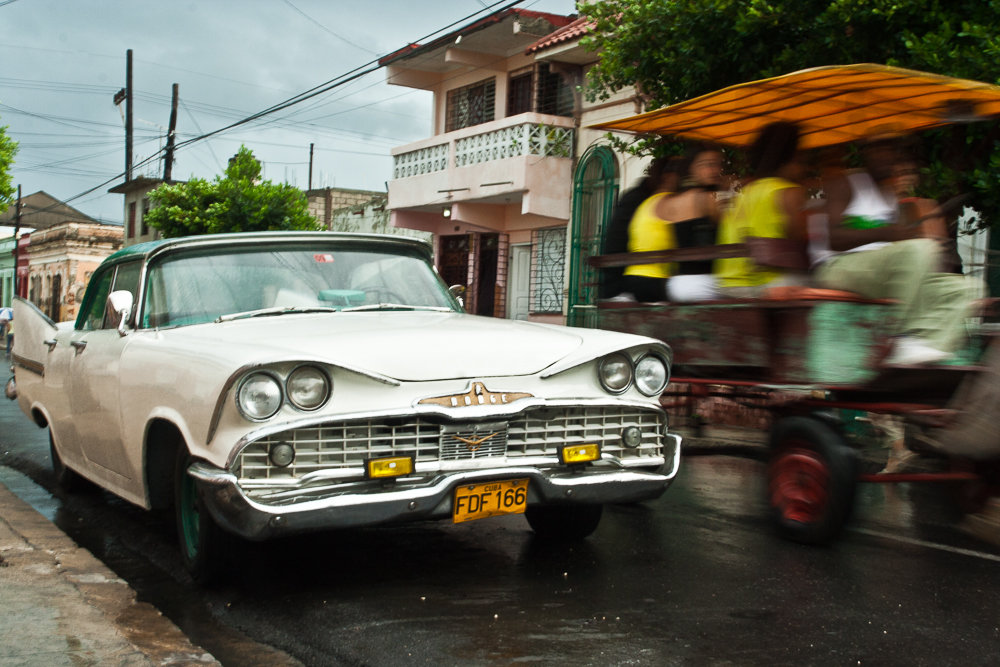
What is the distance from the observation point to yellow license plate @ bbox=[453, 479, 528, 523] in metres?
4.36

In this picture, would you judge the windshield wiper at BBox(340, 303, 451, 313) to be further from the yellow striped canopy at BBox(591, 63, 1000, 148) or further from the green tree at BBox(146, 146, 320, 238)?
the green tree at BBox(146, 146, 320, 238)

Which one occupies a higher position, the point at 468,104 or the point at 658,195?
the point at 468,104

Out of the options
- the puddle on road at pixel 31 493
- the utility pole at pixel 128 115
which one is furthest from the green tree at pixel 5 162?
the puddle on road at pixel 31 493

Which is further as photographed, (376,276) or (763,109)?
(763,109)

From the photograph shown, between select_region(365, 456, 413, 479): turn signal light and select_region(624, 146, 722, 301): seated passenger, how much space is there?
2.84 metres

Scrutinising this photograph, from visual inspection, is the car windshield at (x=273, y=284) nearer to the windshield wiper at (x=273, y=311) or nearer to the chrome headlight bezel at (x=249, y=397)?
the windshield wiper at (x=273, y=311)

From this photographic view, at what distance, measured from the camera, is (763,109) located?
6762 millimetres

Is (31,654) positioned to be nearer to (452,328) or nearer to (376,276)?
(452,328)

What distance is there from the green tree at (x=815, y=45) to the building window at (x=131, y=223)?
44461 millimetres

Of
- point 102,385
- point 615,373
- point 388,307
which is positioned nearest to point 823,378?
point 615,373

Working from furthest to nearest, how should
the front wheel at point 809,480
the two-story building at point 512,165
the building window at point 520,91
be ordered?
the building window at point 520,91
the two-story building at point 512,165
the front wheel at point 809,480

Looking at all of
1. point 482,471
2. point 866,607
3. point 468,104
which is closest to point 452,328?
point 482,471

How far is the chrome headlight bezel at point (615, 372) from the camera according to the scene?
4.82m

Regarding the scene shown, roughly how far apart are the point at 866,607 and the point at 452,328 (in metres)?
2.06
